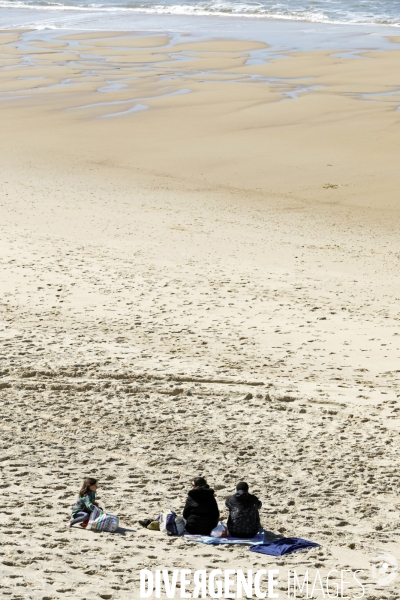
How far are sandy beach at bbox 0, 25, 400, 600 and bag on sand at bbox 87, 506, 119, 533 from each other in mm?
76

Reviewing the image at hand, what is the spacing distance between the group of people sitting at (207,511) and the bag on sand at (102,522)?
6 cm

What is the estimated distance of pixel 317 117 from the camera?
21.4 m

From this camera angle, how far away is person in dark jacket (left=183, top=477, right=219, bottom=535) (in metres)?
6.13

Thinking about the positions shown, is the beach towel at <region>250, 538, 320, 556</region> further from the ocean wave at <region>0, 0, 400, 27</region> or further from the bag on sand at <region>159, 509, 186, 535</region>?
the ocean wave at <region>0, 0, 400, 27</region>

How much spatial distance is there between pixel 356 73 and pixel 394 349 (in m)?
18.4

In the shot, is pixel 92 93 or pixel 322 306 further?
pixel 92 93

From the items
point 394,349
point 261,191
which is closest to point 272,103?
point 261,191

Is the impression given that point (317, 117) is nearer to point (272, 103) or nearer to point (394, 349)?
point (272, 103)

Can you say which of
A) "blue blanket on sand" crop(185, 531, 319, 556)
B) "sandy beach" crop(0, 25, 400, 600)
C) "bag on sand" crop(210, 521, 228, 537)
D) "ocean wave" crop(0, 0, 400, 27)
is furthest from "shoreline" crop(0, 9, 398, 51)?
"blue blanket on sand" crop(185, 531, 319, 556)

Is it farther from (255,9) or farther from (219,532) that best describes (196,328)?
(255,9)

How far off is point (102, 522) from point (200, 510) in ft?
2.34

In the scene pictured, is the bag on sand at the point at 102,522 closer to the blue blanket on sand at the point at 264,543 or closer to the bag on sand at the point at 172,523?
the bag on sand at the point at 172,523

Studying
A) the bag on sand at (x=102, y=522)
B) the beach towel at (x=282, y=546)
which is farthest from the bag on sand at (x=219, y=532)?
the bag on sand at (x=102, y=522)

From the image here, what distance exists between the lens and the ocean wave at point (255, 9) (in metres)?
39.3
